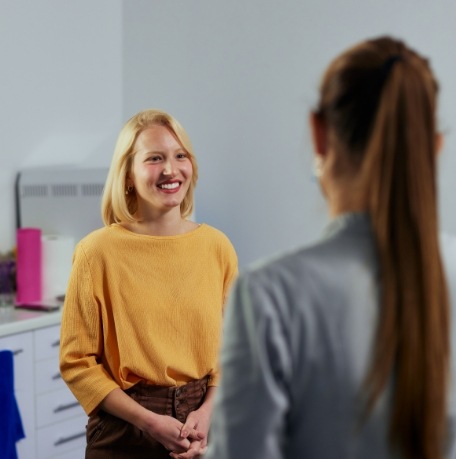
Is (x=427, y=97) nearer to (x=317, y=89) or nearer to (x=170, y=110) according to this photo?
(x=317, y=89)

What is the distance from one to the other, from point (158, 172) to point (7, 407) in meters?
0.71

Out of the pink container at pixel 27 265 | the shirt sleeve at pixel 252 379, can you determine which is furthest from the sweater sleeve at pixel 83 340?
the pink container at pixel 27 265

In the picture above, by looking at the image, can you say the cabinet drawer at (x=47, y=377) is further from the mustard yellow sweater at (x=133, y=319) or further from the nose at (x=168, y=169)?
the nose at (x=168, y=169)

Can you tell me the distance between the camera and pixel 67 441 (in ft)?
10.2

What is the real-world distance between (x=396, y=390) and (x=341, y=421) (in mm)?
66

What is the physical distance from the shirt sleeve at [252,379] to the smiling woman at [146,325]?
94 cm

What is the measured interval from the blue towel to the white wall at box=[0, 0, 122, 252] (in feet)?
4.55

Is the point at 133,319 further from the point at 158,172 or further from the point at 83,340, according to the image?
the point at 158,172

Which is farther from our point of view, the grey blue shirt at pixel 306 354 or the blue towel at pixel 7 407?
the blue towel at pixel 7 407

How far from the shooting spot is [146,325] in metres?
1.85

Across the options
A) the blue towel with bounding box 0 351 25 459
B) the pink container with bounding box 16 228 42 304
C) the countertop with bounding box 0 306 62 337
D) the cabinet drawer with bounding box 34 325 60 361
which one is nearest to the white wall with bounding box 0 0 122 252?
the pink container with bounding box 16 228 42 304

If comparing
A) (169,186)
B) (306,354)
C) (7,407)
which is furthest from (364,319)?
(7,407)

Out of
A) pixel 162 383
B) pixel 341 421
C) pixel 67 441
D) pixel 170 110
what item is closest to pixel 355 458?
pixel 341 421

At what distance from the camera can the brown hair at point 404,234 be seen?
34.6 inches
